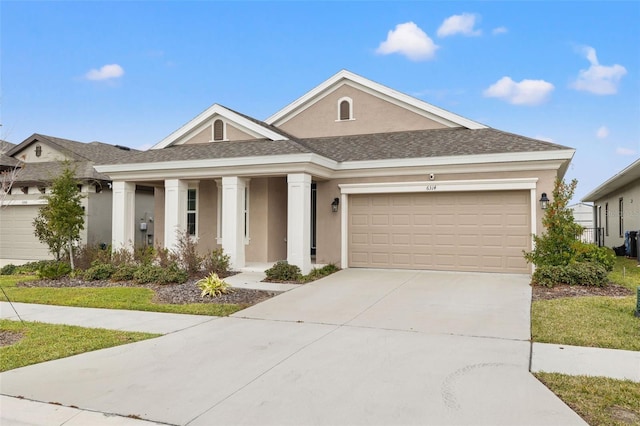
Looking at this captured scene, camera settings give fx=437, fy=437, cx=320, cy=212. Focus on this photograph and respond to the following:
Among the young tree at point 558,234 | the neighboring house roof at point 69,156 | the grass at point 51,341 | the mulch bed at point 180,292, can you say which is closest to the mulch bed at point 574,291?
the young tree at point 558,234

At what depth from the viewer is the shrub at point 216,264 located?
40.2 feet

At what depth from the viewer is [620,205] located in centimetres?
2069

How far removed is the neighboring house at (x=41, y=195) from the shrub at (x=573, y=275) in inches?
575

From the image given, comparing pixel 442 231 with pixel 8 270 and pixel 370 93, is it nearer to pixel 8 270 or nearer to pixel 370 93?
pixel 370 93

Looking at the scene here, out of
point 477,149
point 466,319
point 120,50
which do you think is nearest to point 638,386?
point 466,319

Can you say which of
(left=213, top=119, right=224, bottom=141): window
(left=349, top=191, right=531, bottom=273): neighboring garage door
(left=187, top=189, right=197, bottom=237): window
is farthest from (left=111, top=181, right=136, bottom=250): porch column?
(left=349, top=191, right=531, bottom=273): neighboring garage door

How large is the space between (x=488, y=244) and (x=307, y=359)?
330 inches

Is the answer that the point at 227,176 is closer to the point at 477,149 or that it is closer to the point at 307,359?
the point at 477,149

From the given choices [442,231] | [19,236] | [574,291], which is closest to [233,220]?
[442,231]

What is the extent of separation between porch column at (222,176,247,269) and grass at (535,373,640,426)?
31.1 ft

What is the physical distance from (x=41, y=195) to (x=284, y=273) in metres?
12.1

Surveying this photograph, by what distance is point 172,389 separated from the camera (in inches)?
174

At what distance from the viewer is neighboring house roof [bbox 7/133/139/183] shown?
17891 millimetres

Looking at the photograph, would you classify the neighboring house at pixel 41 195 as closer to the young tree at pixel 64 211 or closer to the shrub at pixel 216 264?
the young tree at pixel 64 211
